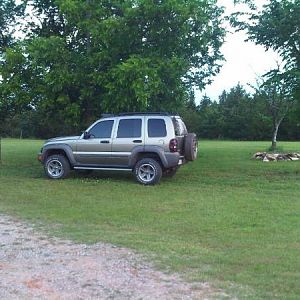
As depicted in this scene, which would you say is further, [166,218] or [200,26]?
[200,26]

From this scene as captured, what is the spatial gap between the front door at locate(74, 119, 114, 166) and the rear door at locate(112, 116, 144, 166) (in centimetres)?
20

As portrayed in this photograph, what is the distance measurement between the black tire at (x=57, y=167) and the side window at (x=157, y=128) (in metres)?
2.84

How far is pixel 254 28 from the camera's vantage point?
15297mm

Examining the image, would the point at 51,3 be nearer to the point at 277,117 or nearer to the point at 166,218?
the point at 166,218

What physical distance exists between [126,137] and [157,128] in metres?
0.99

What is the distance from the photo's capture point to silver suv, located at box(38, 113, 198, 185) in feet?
46.0

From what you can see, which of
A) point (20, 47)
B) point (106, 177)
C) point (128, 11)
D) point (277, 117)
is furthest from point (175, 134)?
point (277, 117)

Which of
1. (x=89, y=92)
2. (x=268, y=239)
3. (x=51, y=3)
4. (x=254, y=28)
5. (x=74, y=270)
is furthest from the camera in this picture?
(x=51, y=3)

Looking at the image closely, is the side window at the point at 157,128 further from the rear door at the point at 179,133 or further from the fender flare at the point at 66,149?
the fender flare at the point at 66,149

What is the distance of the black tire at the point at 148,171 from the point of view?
14031 millimetres

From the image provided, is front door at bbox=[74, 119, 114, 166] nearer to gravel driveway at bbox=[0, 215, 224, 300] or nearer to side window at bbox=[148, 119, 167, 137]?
side window at bbox=[148, 119, 167, 137]

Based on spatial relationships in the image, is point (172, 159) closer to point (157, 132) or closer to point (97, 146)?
point (157, 132)

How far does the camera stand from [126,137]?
14531 millimetres

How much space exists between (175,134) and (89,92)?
159 inches
